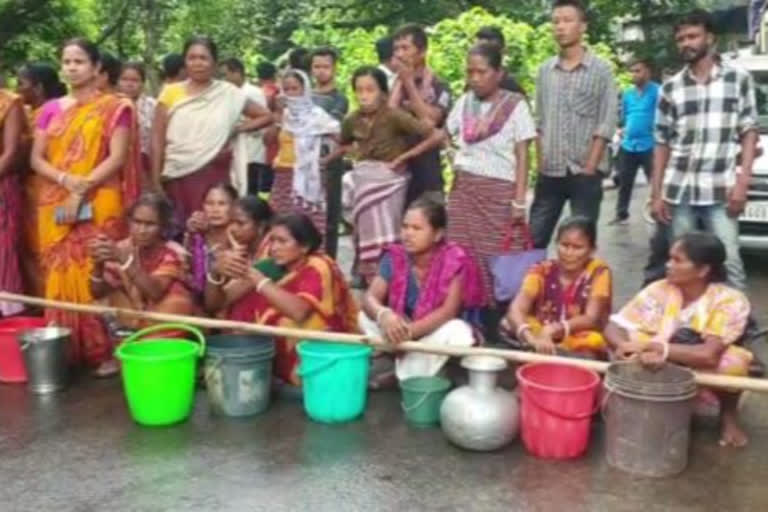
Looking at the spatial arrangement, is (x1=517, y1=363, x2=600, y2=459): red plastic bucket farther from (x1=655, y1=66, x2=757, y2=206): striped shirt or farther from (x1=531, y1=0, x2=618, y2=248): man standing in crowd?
(x1=531, y1=0, x2=618, y2=248): man standing in crowd

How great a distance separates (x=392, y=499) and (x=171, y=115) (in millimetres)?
2882

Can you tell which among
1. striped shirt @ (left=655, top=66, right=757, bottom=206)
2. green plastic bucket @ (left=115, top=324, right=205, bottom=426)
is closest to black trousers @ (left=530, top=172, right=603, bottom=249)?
striped shirt @ (left=655, top=66, right=757, bottom=206)

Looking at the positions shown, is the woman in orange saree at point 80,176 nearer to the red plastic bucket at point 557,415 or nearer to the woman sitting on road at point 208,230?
the woman sitting on road at point 208,230

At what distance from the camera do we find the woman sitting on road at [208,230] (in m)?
4.95

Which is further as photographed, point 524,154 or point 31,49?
point 31,49

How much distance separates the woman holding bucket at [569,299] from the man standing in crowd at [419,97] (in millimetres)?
1381

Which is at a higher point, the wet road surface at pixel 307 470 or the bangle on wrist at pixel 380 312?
the bangle on wrist at pixel 380 312

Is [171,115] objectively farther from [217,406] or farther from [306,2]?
[306,2]

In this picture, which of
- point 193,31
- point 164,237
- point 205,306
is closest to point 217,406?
point 205,306

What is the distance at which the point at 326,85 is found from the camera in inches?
273

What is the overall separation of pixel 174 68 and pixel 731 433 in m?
4.80

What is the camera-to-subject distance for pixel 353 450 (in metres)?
3.90

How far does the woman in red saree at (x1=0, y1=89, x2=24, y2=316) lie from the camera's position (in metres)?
5.20

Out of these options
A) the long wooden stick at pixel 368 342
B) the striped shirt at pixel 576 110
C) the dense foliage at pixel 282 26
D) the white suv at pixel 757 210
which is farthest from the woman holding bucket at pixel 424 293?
the dense foliage at pixel 282 26
